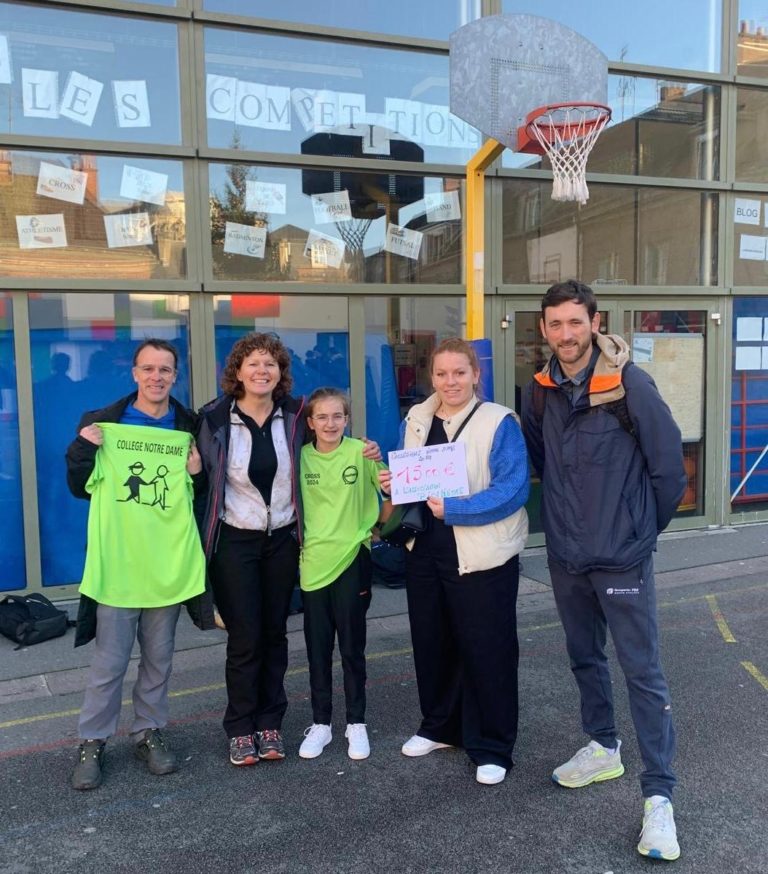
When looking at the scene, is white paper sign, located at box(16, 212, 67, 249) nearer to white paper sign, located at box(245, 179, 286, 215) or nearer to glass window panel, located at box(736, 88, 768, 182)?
white paper sign, located at box(245, 179, 286, 215)

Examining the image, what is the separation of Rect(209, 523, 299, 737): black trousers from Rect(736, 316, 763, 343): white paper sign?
644 centimetres

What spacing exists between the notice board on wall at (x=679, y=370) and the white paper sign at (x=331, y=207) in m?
3.17

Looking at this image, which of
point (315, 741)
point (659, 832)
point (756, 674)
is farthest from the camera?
point (756, 674)

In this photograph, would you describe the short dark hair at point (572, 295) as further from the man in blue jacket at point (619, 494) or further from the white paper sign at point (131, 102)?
the white paper sign at point (131, 102)

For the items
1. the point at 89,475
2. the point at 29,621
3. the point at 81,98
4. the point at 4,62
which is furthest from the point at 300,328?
the point at 89,475

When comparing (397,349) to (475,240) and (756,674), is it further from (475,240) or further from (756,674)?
(756,674)

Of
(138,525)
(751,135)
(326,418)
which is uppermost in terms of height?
(751,135)

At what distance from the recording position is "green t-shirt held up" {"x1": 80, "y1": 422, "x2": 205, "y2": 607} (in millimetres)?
3459

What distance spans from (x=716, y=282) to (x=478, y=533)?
5.97m

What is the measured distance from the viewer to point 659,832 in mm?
2865

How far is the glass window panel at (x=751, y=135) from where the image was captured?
8094mm

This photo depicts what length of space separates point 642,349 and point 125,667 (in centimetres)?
604

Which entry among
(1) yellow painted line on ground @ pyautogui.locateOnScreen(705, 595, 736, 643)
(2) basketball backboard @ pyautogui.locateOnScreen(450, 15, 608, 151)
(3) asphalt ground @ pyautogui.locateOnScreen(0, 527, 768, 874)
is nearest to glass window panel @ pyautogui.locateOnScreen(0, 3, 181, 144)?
(2) basketball backboard @ pyautogui.locateOnScreen(450, 15, 608, 151)

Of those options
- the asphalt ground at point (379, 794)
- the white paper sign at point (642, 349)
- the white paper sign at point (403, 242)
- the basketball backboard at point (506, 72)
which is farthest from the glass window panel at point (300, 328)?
the white paper sign at point (642, 349)
